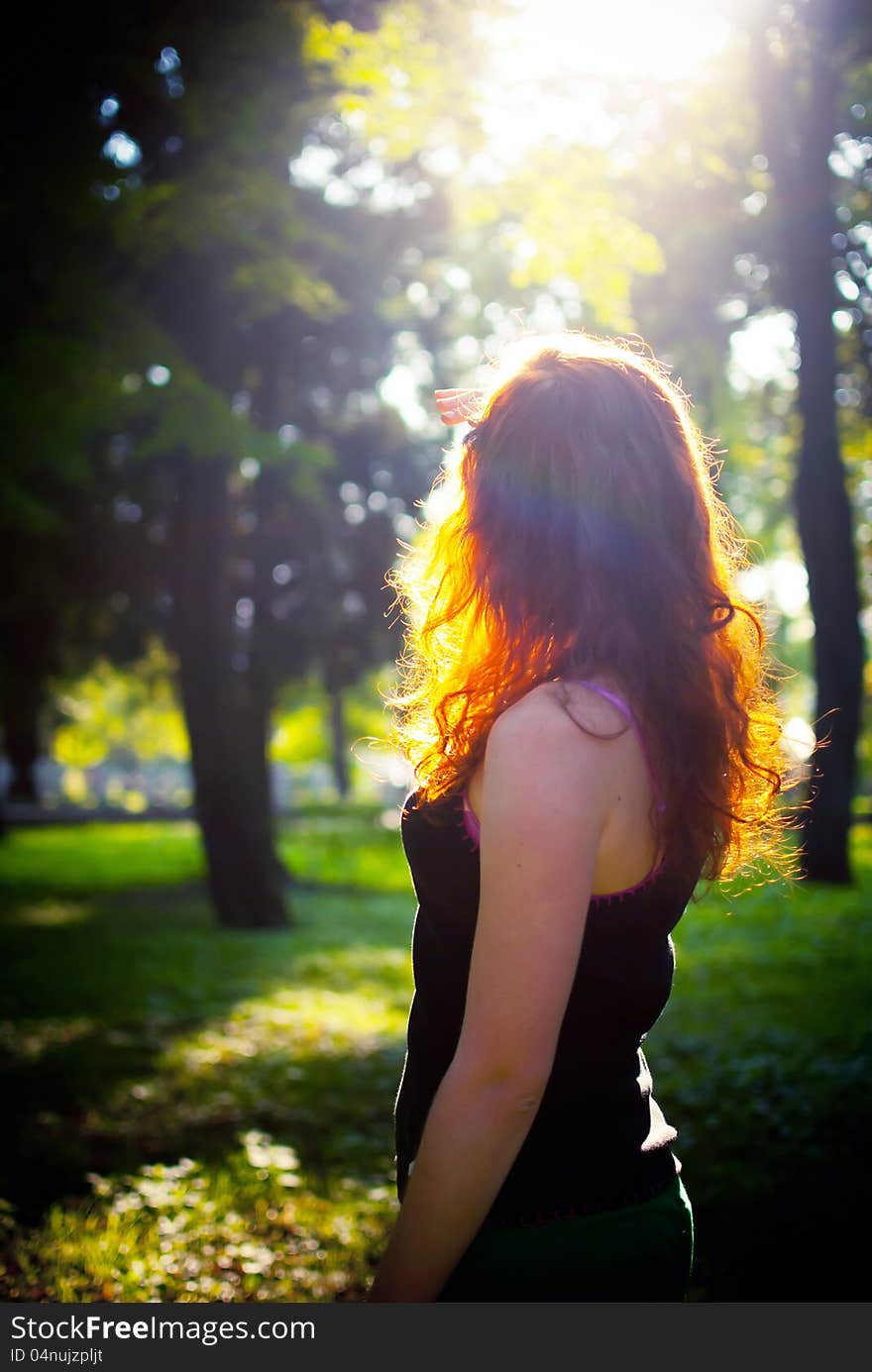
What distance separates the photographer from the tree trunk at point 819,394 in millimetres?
7934

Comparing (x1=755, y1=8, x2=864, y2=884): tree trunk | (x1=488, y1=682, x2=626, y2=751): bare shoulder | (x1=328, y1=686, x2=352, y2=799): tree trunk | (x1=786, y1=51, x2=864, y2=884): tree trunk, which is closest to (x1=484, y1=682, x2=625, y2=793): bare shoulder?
(x1=488, y1=682, x2=626, y2=751): bare shoulder

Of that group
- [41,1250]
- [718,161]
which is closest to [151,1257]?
[41,1250]

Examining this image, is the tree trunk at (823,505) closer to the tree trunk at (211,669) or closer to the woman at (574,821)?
the woman at (574,821)

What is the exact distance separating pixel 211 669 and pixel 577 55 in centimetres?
745

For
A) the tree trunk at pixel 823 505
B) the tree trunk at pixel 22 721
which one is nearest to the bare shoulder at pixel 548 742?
the tree trunk at pixel 823 505

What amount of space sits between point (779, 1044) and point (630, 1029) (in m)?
5.57

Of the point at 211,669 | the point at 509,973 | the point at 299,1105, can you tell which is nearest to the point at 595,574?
the point at 509,973

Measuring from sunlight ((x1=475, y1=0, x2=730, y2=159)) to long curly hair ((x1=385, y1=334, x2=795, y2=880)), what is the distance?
653 centimetres

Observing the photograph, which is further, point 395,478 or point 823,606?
point 395,478

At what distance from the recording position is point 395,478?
17.4 meters

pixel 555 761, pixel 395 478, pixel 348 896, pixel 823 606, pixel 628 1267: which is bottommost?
pixel 348 896

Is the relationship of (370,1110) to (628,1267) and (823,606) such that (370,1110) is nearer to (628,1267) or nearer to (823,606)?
(628,1267)

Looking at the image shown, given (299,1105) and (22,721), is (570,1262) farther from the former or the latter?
(22,721)

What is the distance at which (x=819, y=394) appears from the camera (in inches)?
350
